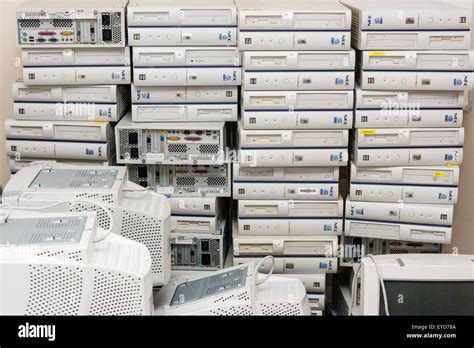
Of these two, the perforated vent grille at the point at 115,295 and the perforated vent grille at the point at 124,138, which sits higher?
the perforated vent grille at the point at 124,138

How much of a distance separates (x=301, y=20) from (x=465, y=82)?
95 cm

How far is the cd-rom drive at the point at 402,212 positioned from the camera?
13.7 ft

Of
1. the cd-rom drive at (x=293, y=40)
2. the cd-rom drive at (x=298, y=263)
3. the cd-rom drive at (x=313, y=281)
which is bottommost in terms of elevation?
the cd-rom drive at (x=313, y=281)

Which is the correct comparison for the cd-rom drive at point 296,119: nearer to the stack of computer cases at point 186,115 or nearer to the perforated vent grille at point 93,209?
the stack of computer cases at point 186,115

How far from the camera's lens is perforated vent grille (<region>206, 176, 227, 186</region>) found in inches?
171

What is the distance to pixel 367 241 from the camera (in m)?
4.39

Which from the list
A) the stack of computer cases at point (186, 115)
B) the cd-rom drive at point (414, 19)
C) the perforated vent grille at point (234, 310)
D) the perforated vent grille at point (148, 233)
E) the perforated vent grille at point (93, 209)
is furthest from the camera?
the stack of computer cases at point (186, 115)

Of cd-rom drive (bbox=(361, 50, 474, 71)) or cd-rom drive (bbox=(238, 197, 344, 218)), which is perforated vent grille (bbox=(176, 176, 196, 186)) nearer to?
cd-rom drive (bbox=(238, 197, 344, 218))

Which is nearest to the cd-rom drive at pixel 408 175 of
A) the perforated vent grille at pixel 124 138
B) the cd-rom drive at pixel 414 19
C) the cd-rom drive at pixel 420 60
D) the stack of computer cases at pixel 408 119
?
the stack of computer cases at pixel 408 119

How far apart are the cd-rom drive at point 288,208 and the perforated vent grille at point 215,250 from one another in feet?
0.75

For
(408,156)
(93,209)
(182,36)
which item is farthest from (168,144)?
(408,156)

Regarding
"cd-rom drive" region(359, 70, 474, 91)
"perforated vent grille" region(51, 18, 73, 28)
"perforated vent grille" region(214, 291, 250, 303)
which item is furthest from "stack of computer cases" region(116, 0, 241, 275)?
"perforated vent grille" region(214, 291, 250, 303)

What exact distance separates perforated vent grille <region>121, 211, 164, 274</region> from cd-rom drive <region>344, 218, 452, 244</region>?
1.30 m
